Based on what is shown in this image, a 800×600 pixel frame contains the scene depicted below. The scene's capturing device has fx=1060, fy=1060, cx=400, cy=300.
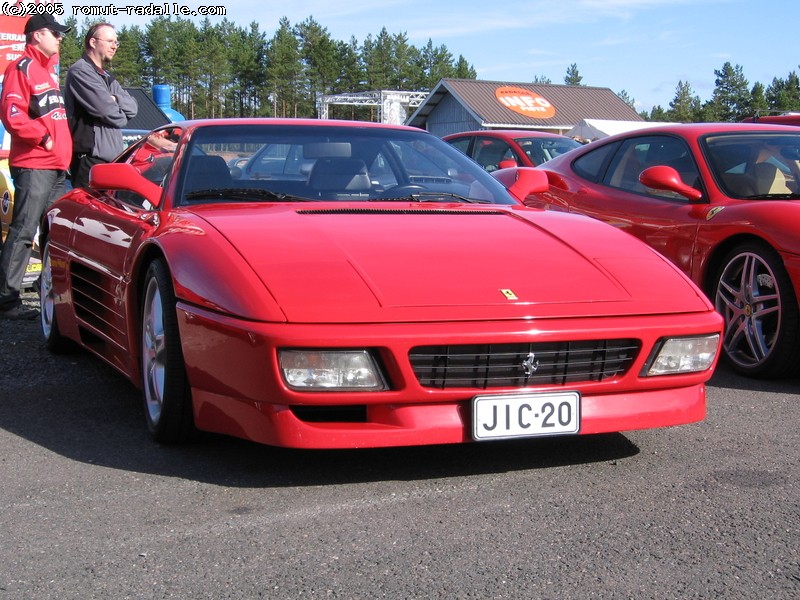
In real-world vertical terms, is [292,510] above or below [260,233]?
below

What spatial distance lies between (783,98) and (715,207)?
4027 inches

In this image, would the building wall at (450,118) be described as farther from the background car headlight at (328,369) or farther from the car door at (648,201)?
the background car headlight at (328,369)

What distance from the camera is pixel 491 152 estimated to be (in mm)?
13875

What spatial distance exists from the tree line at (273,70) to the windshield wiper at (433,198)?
80.3 m

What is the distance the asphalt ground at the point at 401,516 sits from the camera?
2453 mm

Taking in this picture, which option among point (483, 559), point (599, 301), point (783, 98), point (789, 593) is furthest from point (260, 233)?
point (783, 98)

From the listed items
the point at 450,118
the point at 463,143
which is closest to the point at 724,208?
the point at 463,143

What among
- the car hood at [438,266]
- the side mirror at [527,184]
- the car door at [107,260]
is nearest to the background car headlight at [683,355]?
the car hood at [438,266]

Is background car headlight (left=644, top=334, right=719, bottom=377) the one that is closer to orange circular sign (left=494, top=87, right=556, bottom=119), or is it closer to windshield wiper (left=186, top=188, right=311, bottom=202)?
windshield wiper (left=186, top=188, right=311, bottom=202)

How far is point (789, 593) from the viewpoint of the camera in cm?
240

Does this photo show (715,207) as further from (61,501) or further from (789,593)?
(61,501)

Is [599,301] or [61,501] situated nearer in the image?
[61,501]

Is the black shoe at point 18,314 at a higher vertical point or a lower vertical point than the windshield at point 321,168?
lower

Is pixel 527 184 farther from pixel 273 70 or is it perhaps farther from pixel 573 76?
pixel 573 76
